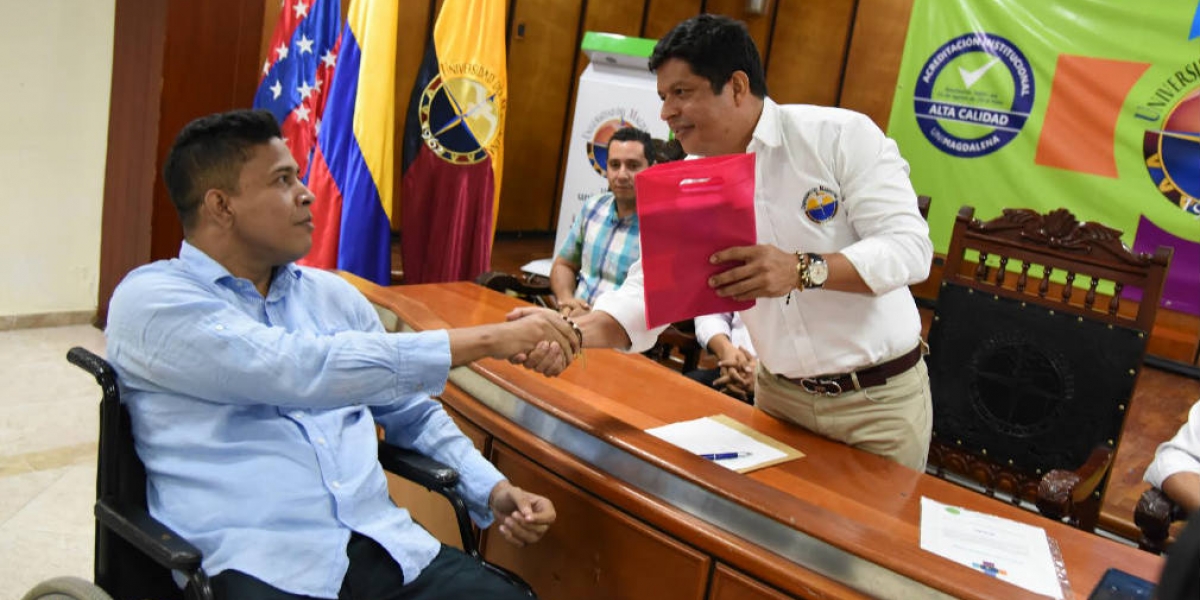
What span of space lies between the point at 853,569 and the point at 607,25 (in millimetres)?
6209

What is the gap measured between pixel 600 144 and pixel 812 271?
3520 millimetres

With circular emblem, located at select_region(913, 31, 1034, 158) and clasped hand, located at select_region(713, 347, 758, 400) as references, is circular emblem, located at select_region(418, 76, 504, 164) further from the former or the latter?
circular emblem, located at select_region(913, 31, 1034, 158)

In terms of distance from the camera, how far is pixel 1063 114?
5.40 m

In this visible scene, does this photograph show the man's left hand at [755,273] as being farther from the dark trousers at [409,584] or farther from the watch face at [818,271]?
the dark trousers at [409,584]

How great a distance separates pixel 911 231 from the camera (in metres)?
1.58

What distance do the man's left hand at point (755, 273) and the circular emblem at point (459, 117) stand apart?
292 cm

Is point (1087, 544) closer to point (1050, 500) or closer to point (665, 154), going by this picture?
point (1050, 500)

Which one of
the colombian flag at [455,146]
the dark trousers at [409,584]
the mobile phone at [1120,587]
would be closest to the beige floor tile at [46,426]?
the colombian flag at [455,146]

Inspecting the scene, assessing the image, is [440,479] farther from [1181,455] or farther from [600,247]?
[600,247]

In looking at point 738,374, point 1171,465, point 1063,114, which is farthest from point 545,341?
point 1063,114

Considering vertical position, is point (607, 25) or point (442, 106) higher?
point (607, 25)

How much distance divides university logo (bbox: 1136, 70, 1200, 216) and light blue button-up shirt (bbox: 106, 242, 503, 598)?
504cm

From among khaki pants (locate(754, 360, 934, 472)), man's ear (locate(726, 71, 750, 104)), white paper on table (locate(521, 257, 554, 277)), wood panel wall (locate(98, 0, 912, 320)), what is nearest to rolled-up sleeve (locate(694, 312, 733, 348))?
white paper on table (locate(521, 257, 554, 277))

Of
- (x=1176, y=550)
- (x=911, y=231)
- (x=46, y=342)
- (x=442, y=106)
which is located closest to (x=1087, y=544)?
(x=911, y=231)
